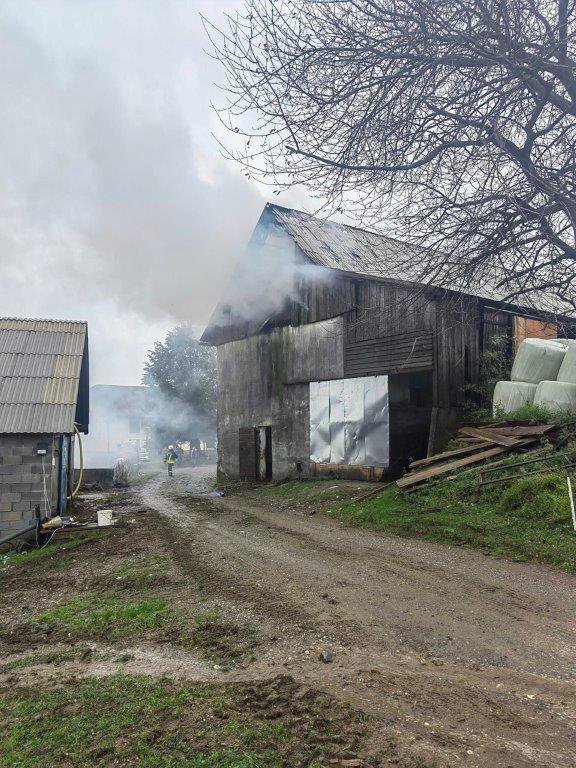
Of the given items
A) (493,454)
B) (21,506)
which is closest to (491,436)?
(493,454)

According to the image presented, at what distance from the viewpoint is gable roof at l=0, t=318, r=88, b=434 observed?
11.6 meters

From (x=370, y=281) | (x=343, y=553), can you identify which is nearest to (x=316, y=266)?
(x=370, y=281)

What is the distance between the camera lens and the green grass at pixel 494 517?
708cm

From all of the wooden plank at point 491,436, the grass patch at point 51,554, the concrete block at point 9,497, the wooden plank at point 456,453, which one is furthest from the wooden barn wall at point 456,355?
the concrete block at point 9,497

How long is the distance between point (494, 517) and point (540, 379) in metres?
5.34

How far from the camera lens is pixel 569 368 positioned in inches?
460

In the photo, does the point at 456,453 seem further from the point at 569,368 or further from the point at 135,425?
the point at 135,425

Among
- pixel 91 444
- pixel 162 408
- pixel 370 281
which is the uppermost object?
pixel 370 281

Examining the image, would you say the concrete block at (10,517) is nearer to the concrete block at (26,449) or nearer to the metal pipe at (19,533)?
the metal pipe at (19,533)

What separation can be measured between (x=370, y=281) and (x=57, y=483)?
9.33m

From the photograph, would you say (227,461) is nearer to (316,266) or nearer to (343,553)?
(316,266)

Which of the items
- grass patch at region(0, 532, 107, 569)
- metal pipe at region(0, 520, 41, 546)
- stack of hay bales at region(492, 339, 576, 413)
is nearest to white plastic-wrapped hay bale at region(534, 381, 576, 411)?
stack of hay bales at region(492, 339, 576, 413)

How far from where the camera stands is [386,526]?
9.33 metres

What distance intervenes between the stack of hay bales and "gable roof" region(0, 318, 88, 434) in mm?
10024
